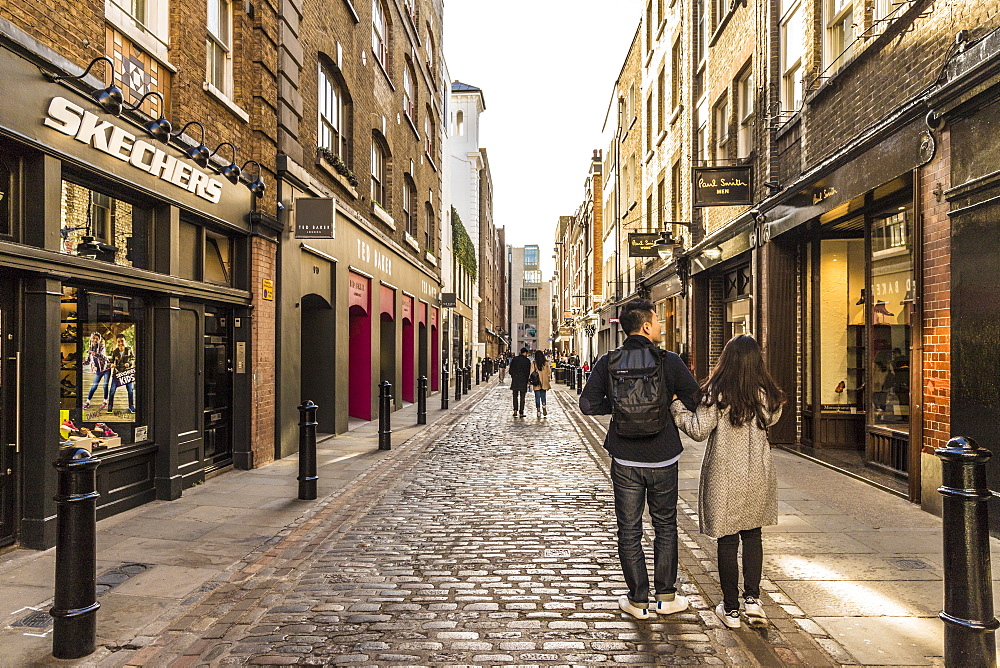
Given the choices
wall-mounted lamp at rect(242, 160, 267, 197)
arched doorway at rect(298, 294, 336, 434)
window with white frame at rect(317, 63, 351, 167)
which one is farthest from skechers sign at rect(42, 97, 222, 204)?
window with white frame at rect(317, 63, 351, 167)

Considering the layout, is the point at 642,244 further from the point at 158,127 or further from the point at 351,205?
the point at 158,127

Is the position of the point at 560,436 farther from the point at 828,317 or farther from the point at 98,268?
the point at 98,268

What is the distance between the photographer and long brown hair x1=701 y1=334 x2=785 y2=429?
4.10 meters

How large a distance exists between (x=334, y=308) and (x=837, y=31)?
9.19 meters

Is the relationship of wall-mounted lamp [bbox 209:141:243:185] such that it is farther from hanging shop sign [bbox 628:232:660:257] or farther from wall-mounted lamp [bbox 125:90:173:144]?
hanging shop sign [bbox 628:232:660:257]

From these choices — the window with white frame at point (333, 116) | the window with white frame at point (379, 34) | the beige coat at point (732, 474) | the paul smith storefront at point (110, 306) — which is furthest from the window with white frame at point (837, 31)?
the window with white frame at point (379, 34)

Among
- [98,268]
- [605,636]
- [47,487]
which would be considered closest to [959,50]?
[605,636]

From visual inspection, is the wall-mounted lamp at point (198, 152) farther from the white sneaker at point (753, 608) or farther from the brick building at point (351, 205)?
the white sneaker at point (753, 608)

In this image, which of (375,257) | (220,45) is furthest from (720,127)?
(220,45)

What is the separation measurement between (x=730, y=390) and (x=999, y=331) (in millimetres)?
3334

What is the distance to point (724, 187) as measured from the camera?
12.6 metres

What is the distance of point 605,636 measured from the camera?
→ 401cm

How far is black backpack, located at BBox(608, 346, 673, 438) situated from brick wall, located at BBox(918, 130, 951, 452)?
4.01m

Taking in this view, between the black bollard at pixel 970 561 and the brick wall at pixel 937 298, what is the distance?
3771 millimetres
